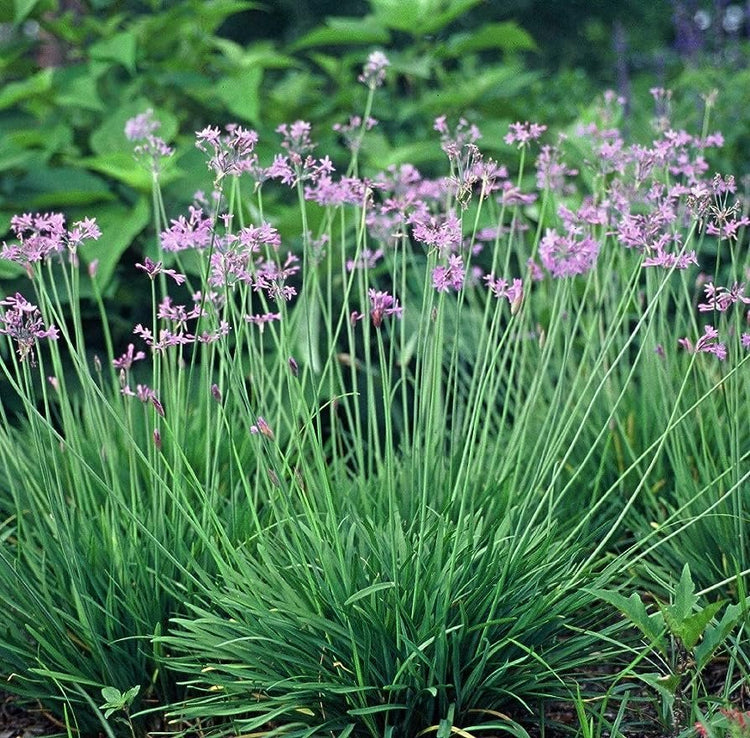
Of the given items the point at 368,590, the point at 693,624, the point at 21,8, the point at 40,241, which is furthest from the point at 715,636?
the point at 21,8

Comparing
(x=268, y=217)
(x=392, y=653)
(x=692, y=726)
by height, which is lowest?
(x=692, y=726)

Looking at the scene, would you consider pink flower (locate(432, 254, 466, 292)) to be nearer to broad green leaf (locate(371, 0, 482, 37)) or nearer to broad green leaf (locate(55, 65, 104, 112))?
broad green leaf (locate(55, 65, 104, 112))

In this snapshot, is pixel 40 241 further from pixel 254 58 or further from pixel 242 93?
pixel 254 58

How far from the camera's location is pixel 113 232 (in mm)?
4172

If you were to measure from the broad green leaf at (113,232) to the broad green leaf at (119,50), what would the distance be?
0.77 metres

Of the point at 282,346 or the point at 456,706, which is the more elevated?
the point at 282,346

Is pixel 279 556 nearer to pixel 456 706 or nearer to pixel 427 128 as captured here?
pixel 456 706

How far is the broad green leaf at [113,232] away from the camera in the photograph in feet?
13.0

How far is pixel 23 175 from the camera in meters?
4.46

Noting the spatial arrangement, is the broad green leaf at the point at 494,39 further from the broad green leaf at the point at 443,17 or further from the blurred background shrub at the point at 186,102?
the broad green leaf at the point at 443,17

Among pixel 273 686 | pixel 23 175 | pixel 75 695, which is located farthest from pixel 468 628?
pixel 23 175

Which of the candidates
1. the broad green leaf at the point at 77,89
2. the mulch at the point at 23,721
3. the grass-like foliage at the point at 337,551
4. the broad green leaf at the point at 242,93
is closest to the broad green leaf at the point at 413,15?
the broad green leaf at the point at 242,93

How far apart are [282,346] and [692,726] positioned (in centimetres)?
128

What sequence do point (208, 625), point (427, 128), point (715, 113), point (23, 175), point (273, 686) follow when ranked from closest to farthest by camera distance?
1. point (273, 686)
2. point (208, 625)
3. point (23, 175)
4. point (427, 128)
5. point (715, 113)
